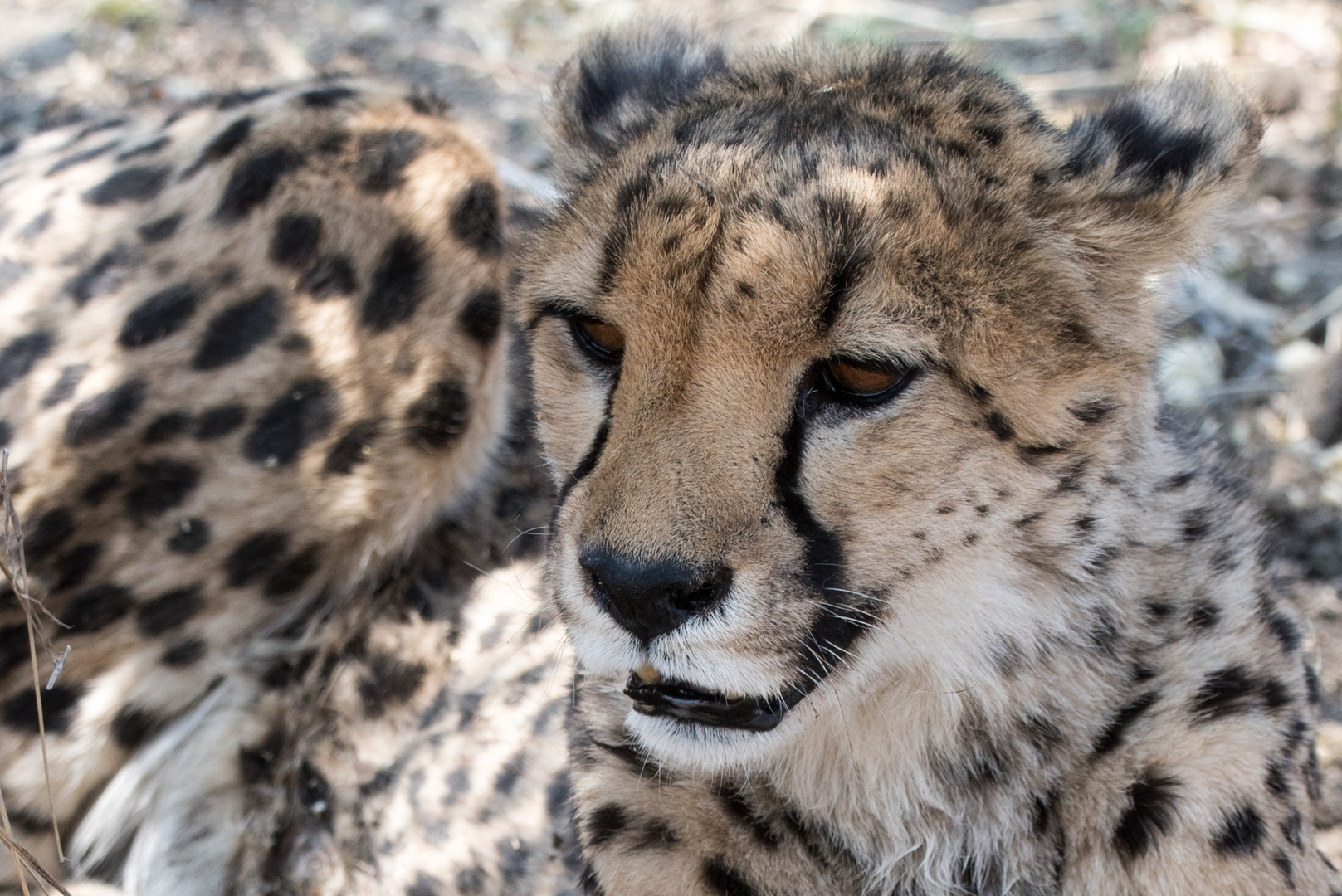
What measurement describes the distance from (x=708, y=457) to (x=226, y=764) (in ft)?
3.93

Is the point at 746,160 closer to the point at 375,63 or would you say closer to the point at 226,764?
the point at 226,764

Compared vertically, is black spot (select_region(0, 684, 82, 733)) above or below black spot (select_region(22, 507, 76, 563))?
below

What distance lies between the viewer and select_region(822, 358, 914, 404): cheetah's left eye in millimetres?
1271

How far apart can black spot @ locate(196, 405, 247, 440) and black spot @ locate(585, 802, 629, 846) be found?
34.7 inches

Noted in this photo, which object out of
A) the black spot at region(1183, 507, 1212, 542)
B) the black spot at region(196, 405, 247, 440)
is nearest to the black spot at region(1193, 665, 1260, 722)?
the black spot at region(1183, 507, 1212, 542)

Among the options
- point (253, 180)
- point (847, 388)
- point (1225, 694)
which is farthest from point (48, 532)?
point (1225, 694)

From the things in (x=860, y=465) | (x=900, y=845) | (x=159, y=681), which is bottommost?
(x=159, y=681)

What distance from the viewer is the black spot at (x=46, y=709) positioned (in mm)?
1900

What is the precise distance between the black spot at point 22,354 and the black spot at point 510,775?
3.13ft

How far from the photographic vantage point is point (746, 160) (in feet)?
4.50

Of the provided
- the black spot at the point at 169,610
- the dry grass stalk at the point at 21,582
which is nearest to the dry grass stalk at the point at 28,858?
the dry grass stalk at the point at 21,582

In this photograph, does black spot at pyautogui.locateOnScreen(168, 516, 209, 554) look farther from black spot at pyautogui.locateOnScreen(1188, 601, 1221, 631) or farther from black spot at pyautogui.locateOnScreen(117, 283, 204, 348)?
black spot at pyautogui.locateOnScreen(1188, 601, 1221, 631)

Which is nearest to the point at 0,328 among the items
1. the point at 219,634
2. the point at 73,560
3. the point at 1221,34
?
the point at 73,560

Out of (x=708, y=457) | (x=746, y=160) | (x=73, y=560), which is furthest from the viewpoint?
(x=73, y=560)
